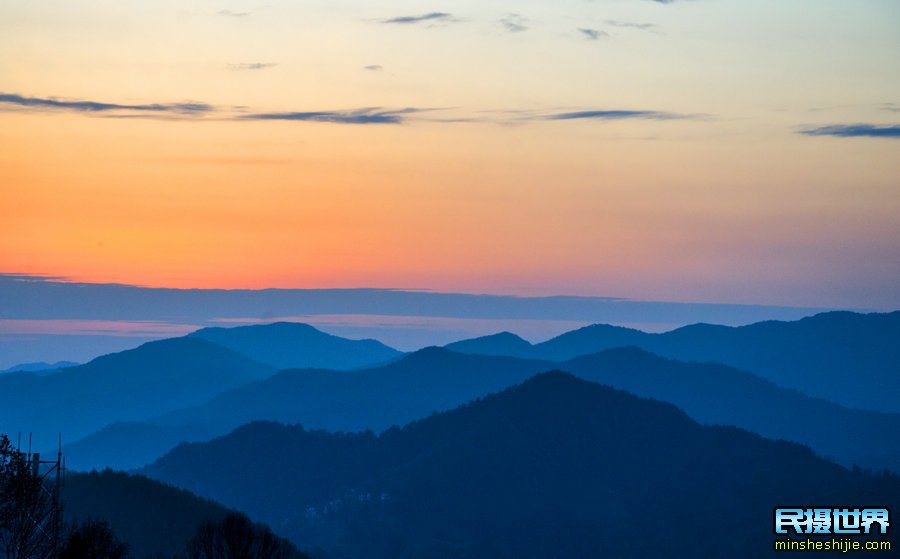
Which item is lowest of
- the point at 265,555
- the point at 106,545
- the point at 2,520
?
the point at 265,555

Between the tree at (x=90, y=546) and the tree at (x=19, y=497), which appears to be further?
the tree at (x=90, y=546)

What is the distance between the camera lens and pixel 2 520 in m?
74.6

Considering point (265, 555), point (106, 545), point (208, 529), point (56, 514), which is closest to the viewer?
point (56, 514)

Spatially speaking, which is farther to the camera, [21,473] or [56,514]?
[56,514]

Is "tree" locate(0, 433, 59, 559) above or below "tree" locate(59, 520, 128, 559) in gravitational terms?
above

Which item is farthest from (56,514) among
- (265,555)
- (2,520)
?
(265,555)

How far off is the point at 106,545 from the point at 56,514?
29.1 feet

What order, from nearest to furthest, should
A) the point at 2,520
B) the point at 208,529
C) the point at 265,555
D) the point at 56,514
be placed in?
the point at 2,520 → the point at 56,514 → the point at 265,555 → the point at 208,529

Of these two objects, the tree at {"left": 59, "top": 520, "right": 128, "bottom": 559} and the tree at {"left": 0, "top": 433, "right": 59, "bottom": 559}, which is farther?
the tree at {"left": 59, "top": 520, "right": 128, "bottom": 559}

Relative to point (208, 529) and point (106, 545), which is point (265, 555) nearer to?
point (208, 529)

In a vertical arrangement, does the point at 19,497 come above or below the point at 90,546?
above

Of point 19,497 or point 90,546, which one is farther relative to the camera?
point 90,546

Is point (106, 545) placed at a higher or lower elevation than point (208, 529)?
higher

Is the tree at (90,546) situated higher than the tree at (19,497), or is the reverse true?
the tree at (19,497)
